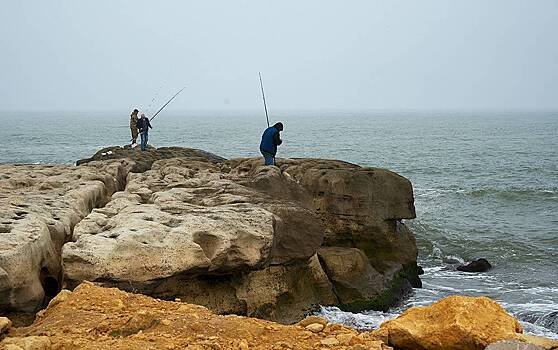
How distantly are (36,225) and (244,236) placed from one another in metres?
3.10

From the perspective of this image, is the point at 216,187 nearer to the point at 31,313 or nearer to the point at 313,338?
the point at 31,313

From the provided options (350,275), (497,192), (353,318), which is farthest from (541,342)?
(497,192)

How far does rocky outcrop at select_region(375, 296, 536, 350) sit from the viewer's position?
203 inches

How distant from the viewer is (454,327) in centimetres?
520

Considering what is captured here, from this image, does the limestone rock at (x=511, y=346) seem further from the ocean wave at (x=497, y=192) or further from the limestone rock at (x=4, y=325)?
the ocean wave at (x=497, y=192)

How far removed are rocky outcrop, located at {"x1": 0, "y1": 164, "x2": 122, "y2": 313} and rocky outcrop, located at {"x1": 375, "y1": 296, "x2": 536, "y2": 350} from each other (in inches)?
183

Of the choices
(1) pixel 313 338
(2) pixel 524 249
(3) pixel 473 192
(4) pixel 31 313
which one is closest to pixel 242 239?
(4) pixel 31 313

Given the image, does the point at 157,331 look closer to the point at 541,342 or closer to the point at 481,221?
the point at 541,342

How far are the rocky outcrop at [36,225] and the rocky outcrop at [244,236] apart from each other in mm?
65

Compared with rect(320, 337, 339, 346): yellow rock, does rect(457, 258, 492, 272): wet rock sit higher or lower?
lower

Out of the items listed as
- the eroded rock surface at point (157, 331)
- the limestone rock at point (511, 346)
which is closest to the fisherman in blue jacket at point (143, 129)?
the eroded rock surface at point (157, 331)

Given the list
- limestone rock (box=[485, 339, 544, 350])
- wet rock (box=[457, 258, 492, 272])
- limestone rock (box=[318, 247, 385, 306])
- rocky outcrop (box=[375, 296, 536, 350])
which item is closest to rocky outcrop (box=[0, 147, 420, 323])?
limestone rock (box=[318, 247, 385, 306])

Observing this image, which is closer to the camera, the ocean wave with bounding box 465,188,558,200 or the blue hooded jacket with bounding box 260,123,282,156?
the blue hooded jacket with bounding box 260,123,282,156

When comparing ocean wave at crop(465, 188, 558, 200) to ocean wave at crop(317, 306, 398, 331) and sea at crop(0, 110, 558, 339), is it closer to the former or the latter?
sea at crop(0, 110, 558, 339)
